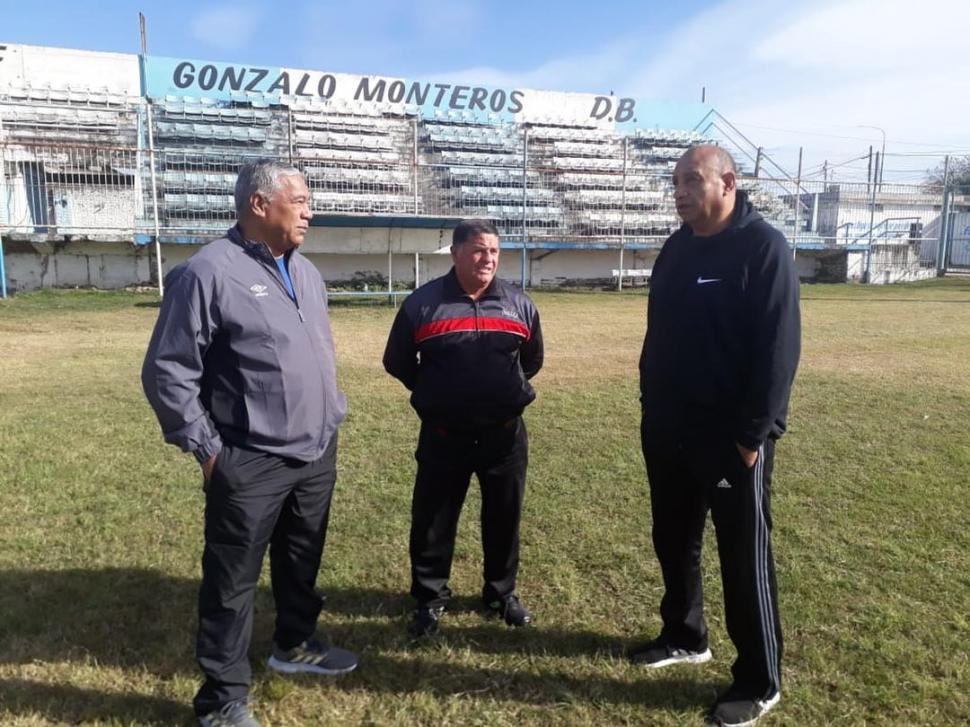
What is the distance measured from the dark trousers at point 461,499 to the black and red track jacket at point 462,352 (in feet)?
0.33

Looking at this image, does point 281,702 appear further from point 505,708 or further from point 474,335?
point 474,335

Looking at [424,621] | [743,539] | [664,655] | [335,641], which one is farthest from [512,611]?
[743,539]

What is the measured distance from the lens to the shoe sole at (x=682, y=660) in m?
2.87

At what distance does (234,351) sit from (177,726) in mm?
1321

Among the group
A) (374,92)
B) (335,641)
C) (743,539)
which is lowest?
(335,641)

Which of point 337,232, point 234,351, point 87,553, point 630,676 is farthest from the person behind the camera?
point 337,232

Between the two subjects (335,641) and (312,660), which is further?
(335,641)

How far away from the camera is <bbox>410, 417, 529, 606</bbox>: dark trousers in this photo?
10.2ft

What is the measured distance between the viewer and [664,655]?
114 inches

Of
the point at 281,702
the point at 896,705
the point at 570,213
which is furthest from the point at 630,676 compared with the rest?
the point at 570,213

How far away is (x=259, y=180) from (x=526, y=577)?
2.27 metres

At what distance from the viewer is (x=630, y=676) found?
2811mm

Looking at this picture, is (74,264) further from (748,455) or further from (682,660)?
A: (748,455)

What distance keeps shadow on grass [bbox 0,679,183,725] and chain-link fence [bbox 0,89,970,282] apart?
13391 mm
